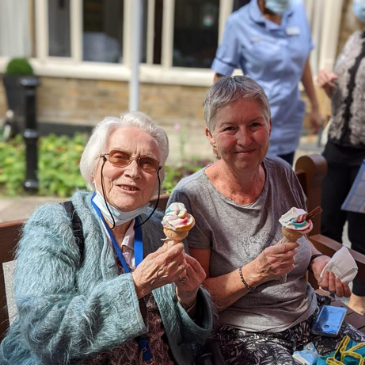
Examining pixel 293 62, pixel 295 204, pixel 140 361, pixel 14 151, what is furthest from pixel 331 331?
pixel 14 151

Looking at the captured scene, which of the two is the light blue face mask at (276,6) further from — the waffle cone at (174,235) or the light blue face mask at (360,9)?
the waffle cone at (174,235)

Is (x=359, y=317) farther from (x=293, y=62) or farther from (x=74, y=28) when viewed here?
(x=74, y=28)

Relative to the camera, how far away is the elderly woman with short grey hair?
2.01 meters

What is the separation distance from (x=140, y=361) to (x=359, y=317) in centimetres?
124

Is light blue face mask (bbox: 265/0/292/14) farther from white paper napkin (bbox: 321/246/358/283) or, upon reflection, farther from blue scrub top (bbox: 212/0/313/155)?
white paper napkin (bbox: 321/246/358/283)

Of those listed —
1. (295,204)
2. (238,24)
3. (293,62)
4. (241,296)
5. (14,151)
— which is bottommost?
(14,151)

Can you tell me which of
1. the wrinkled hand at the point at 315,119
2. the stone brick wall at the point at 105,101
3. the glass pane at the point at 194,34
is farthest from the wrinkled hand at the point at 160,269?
the glass pane at the point at 194,34

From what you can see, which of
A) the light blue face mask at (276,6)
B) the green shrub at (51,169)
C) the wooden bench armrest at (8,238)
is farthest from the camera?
the green shrub at (51,169)

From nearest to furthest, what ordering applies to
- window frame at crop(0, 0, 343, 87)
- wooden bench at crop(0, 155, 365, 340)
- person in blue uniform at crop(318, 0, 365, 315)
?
wooden bench at crop(0, 155, 365, 340) → person in blue uniform at crop(318, 0, 365, 315) → window frame at crop(0, 0, 343, 87)

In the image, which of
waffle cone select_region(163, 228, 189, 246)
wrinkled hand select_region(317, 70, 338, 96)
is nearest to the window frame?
wrinkled hand select_region(317, 70, 338, 96)

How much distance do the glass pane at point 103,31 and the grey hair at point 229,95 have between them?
7.62 meters

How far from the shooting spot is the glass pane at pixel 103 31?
9164 mm

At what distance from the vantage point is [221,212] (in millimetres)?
2088

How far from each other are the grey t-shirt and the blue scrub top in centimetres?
166
